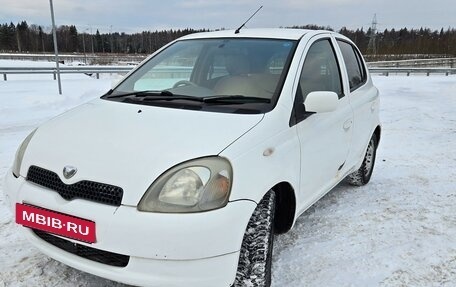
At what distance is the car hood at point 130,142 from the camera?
2076mm

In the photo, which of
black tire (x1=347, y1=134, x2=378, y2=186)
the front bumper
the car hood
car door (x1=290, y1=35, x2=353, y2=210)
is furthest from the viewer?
black tire (x1=347, y1=134, x2=378, y2=186)

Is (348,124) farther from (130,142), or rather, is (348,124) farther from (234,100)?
(130,142)

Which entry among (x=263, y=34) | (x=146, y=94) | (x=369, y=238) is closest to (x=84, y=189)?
(x=146, y=94)

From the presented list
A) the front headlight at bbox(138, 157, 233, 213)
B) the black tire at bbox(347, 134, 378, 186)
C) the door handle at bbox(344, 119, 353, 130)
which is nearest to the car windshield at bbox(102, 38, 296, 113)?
the front headlight at bbox(138, 157, 233, 213)

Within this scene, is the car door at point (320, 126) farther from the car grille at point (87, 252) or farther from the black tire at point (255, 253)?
the car grille at point (87, 252)

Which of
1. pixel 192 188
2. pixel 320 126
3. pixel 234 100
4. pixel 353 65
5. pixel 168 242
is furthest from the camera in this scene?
pixel 353 65

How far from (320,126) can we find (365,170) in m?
1.83

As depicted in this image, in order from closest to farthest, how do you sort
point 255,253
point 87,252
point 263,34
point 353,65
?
point 87,252
point 255,253
point 263,34
point 353,65

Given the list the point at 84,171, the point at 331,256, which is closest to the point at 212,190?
the point at 84,171

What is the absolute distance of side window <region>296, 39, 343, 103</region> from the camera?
3087 millimetres

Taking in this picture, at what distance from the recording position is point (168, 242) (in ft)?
6.36

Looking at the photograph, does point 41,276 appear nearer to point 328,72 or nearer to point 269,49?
point 269,49

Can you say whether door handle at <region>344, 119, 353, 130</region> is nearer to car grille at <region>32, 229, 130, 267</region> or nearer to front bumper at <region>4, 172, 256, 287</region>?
front bumper at <region>4, 172, 256, 287</region>

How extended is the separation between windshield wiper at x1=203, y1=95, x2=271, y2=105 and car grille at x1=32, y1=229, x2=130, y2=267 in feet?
3.98
